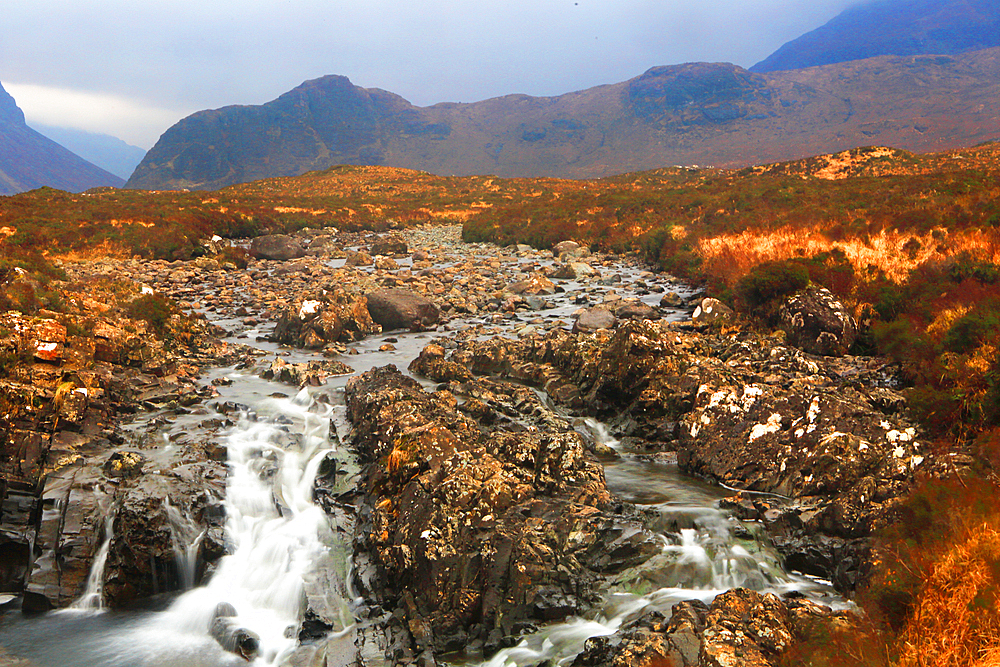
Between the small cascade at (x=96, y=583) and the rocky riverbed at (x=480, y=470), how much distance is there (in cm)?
6

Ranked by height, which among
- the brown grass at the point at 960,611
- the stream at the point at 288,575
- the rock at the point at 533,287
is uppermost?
the rock at the point at 533,287

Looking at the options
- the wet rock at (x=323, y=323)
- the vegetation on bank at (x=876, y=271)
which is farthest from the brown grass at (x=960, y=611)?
the wet rock at (x=323, y=323)

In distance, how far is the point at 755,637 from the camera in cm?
520

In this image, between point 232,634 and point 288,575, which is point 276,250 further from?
point 232,634

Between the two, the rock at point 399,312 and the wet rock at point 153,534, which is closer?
the wet rock at point 153,534

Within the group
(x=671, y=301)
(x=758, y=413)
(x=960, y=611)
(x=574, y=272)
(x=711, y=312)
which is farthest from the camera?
(x=574, y=272)

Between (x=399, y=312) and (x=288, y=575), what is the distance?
41.1 feet

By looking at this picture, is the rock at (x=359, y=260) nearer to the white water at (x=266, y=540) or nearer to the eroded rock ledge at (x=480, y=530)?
the white water at (x=266, y=540)

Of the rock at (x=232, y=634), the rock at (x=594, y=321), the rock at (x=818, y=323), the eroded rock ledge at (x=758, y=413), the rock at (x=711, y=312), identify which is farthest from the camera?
the rock at (x=594, y=321)

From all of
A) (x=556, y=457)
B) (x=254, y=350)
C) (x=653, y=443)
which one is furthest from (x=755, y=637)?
(x=254, y=350)

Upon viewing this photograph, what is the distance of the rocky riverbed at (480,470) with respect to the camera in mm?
6617

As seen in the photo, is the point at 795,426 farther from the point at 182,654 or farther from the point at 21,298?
the point at 21,298

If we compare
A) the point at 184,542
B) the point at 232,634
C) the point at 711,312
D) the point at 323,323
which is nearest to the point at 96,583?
the point at 184,542

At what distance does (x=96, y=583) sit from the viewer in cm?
758
